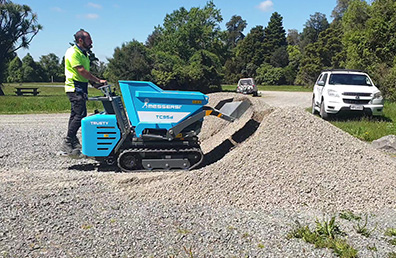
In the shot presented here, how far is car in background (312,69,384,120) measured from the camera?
13.2 metres

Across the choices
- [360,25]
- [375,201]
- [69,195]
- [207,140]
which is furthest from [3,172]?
[360,25]

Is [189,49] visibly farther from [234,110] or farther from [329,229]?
[329,229]

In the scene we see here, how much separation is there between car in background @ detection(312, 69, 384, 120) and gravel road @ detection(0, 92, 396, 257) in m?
7.11

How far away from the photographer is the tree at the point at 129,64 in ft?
110

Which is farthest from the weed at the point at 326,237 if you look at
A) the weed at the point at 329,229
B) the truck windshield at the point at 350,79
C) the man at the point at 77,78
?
the truck windshield at the point at 350,79

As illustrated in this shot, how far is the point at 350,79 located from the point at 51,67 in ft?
274

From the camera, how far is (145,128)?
6359 mm

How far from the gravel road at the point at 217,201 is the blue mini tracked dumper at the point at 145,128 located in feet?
1.23

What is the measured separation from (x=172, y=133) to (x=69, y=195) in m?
1.99

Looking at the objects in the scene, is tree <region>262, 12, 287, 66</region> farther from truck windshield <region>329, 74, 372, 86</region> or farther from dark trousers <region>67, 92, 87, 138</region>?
dark trousers <region>67, 92, 87, 138</region>

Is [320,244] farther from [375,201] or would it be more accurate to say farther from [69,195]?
[69,195]

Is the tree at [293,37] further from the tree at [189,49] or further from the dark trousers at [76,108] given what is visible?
the dark trousers at [76,108]

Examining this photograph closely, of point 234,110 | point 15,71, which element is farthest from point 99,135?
point 15,71

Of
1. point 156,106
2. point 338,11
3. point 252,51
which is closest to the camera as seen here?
point 156,106
